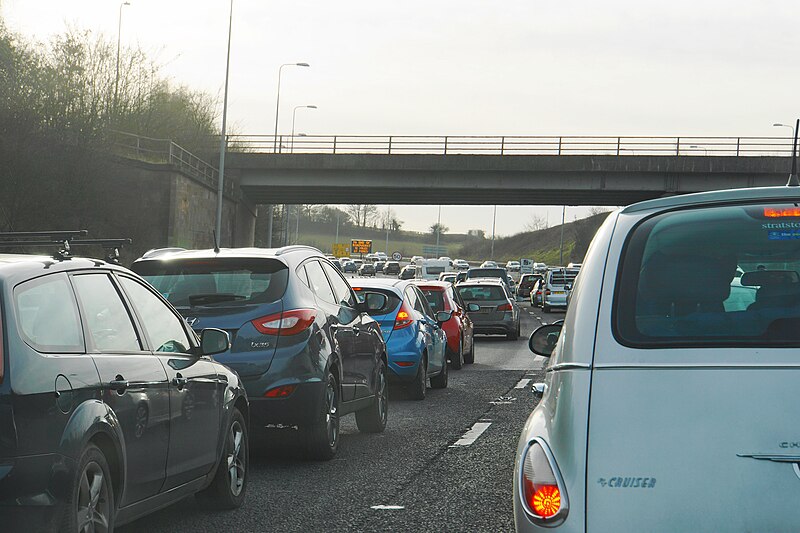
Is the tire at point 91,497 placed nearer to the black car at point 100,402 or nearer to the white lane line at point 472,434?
the black car at point 100,402

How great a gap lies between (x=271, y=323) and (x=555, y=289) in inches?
1752

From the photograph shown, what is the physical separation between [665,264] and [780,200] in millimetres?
445

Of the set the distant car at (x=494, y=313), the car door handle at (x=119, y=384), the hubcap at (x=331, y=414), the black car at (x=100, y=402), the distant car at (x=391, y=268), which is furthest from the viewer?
the distant car at (x=391, y=268)

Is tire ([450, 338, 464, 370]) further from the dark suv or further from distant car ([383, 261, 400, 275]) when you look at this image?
distant car ([383, 261, 400, 275])

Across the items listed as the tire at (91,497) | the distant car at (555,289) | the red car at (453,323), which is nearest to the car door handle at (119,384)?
the tire at (91,497)

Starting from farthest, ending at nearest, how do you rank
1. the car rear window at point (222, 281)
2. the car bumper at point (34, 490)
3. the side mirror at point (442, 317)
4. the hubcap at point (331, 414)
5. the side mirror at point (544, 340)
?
the side mirror at point (442, 317)
the hubcap at point (331, 414)
the car rear window at point (222, 281)
the side mirror at point (544, 340)
the car bumper at point (34, 490)

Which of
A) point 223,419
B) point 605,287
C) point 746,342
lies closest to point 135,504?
point 223,419

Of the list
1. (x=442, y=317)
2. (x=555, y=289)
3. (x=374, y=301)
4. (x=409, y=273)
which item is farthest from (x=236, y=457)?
(x=409, y=273)

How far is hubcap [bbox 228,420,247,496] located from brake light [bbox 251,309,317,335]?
1380mm

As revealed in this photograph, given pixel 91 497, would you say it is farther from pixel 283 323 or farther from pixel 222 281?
pixel 222 281

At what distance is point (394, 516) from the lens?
7.04 m

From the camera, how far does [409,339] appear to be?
47.8 feet

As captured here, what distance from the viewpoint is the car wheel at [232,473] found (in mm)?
7117

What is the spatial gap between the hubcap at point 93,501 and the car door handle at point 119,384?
379 mm
